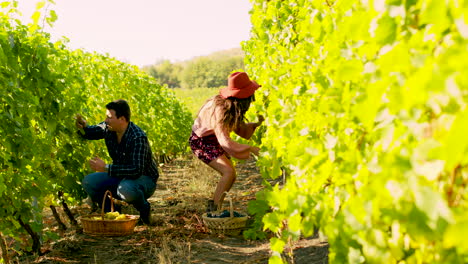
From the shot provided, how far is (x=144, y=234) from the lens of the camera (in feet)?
13.4

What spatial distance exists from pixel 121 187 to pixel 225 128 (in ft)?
3.43

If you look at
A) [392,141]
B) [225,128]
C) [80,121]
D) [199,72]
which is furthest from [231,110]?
[199,72]

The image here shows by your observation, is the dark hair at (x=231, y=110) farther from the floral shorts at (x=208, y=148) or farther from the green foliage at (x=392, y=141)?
the green foliage at (x=392, y=141)

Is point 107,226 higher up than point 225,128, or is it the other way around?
point 225,128

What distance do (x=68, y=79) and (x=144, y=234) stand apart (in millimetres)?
1458

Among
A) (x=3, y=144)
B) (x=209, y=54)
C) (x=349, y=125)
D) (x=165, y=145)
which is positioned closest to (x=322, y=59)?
(x=349, y=125)

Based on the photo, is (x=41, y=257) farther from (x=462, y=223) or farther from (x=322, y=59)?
(x=462, y=223)

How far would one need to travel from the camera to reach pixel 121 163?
4.36 metres

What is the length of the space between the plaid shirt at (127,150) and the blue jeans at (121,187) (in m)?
0.09

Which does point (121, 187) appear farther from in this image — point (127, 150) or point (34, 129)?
point (34, 129)

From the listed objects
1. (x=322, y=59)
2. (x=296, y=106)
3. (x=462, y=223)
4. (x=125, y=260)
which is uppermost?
(x=322, y=59)

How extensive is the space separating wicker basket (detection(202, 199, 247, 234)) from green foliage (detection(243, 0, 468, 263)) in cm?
198

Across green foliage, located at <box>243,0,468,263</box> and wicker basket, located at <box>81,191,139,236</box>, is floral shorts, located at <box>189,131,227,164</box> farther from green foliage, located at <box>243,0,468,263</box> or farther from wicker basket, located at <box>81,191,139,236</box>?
green foliage, located at <box>243,0,468,263</box>

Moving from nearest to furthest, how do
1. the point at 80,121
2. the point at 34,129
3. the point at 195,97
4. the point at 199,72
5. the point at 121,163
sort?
the point at 34,129
the point at 80,121
the point at 121,163
the point at 195,97
the point at 199,72
